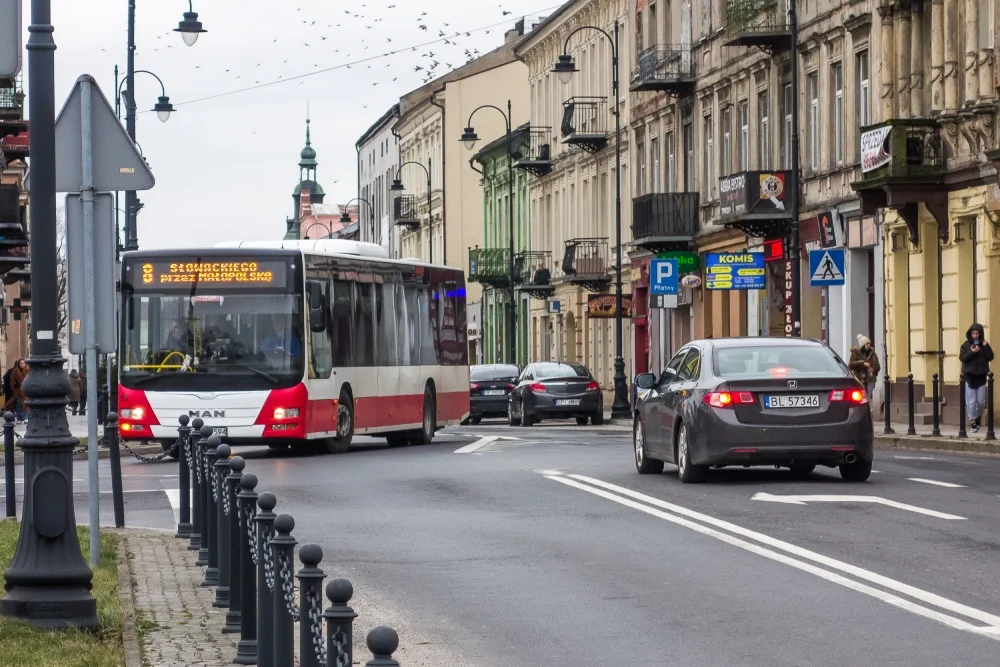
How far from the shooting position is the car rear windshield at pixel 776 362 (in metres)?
20.0

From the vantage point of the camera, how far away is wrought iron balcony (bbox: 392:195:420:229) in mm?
106875

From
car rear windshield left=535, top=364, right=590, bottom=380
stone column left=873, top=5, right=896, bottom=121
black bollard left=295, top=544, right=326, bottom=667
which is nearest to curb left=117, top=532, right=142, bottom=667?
black bollard left=295, top=544, right=326, bottom=667

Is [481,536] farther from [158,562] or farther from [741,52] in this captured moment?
[741,52]

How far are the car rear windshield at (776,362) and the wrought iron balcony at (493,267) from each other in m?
61.1

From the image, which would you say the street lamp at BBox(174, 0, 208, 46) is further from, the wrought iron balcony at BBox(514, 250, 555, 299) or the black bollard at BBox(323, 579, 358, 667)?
Answer: the wrought iron balcony at BBox(514, 250, 555, 299)

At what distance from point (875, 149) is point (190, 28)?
472 inches

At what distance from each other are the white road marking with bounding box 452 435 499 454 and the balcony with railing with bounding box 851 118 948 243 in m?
8.10

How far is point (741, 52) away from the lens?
49938mm

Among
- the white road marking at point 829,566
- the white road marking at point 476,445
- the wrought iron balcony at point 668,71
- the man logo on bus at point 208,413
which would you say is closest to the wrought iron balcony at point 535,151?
the wrought iron balcony at point 668,71

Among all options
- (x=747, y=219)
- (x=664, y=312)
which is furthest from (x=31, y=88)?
(x=664, y=312)

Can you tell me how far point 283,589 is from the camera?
7.35m

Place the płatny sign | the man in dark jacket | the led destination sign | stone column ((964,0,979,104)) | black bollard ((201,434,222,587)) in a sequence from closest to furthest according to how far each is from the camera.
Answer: black bollard ((201,434,222,587)) → the led destination sign → the man in dark jacket → stone column ((964,0,979,104)) → the płatny sign

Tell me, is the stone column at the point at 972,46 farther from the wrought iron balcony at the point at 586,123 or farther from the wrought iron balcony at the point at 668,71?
the wrought iron balcony at the point at 586,123

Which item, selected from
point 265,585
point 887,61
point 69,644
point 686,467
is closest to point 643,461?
point 686,467
